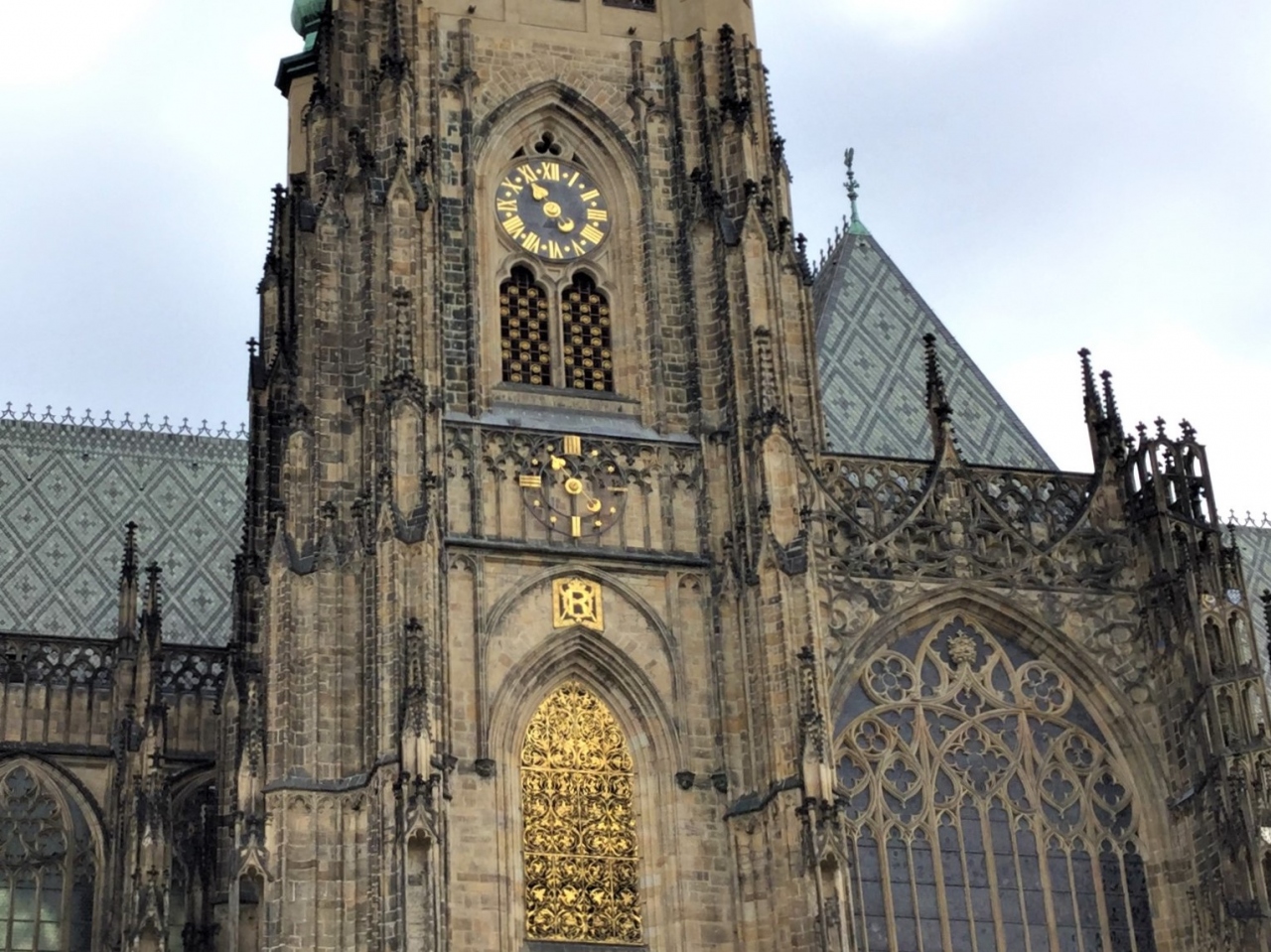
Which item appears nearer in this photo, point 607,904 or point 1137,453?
point 607,904

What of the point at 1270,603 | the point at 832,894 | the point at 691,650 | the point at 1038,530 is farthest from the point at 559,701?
the point at 1270,603

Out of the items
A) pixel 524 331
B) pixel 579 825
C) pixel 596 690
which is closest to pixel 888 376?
pixel 524 331

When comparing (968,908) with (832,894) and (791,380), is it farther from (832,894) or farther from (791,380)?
(791,380)

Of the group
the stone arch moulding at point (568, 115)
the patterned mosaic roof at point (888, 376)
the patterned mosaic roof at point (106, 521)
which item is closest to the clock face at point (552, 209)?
the stone arch moulding at point (568, 115)

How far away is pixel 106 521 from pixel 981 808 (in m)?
17.1

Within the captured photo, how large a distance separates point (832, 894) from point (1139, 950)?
492 centimetres

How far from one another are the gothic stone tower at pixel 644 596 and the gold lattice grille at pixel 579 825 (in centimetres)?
5

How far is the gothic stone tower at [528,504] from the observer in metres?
30.8

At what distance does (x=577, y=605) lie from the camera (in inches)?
1302

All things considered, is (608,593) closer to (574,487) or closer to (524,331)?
(574,487)

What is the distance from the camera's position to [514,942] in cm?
3084

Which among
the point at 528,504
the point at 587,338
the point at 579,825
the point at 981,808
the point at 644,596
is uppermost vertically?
the point at 587,338

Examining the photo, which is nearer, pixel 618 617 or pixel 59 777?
pixel 618 617

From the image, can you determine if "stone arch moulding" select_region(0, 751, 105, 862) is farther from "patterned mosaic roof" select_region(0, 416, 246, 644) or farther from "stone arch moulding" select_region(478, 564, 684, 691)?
"stone arch moulding" select_region(478, 564, 684, 691)
